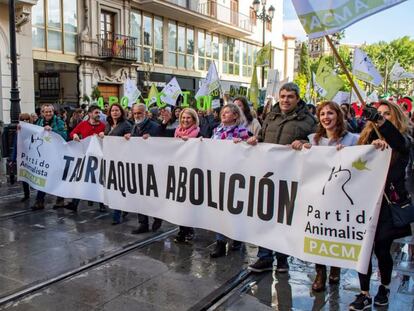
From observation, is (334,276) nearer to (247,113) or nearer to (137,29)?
(247,113)

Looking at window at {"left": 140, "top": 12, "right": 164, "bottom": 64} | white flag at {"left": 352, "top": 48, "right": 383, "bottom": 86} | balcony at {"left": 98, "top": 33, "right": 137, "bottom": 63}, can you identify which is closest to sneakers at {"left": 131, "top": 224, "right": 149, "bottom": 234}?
white flag at {"left": 352, "top": 48, "right": 383, "bottom": 86}

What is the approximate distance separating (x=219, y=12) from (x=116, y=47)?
1067 cm

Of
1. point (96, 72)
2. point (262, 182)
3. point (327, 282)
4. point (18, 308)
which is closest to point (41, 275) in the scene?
point (18, 308)

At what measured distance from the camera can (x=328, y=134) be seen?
13.9 feet

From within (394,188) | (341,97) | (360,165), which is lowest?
(394,188)

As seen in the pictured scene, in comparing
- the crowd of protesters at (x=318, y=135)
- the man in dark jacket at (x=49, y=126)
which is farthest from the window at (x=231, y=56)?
the crowd of protesters at (x=318, y=135)

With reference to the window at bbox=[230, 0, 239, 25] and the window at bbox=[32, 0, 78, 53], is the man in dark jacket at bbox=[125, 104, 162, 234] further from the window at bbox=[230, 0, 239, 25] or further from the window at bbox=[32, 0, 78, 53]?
the window at bbox=[230, 0, 239, 25]

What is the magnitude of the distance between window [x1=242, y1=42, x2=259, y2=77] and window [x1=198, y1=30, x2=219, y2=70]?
4534 millimetres

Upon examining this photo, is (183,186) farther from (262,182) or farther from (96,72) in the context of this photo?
(96,72)

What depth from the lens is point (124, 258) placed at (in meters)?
5.24

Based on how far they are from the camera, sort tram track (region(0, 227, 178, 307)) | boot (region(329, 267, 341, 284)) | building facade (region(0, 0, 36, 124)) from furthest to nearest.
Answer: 1. building facade (region(0, 0, 36, 124))
2. boot (region(329, 267, 341, 284))
3. tram track (region(0, 227, 178, 307))

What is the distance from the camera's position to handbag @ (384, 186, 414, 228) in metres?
3.61

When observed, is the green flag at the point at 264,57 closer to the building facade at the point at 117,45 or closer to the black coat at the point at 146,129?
the black coat at the point at 146,129

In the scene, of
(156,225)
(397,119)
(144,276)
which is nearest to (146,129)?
(156,225)
